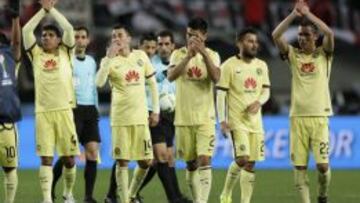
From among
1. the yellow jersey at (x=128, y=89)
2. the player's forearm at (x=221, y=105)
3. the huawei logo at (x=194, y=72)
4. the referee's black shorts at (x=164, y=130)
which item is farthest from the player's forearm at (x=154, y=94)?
the referee's black shorts at (x=164, y=130)

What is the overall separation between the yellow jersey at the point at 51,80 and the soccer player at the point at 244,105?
1902 millimetres

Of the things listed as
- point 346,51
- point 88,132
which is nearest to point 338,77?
point 346,51

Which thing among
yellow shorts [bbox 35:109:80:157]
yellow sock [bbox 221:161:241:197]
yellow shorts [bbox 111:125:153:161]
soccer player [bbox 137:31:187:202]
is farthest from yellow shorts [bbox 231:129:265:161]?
yellow shorts [bbox 35:109:80:157]

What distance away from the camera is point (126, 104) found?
50.2ft

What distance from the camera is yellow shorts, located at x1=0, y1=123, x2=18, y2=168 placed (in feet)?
48.5

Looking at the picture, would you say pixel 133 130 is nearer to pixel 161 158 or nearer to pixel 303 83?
pixel 161 158

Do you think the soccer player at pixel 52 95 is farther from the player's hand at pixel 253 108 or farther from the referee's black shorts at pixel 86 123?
the player's hand at pixel 253 108

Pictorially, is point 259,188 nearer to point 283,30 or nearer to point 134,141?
point 134,141

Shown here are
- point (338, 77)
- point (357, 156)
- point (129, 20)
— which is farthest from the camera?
point (338, 77)

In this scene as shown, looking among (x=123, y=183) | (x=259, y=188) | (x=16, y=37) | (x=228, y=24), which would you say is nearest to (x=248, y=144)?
(x=123, y=183)

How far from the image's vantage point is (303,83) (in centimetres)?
1516

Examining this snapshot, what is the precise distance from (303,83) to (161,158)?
2286 mm

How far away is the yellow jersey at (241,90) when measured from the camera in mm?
15391

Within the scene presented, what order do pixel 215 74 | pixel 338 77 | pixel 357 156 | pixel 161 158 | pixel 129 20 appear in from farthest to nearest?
pixel 338 77, pixel 129 20, pixel 357 156, pixel 161 158, pixel 215 74
